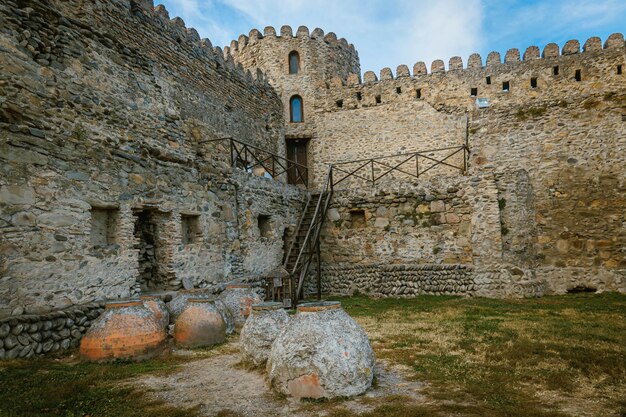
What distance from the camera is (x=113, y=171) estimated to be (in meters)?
8.05

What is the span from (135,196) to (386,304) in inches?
257

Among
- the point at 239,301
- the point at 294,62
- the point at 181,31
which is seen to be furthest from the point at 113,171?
the point at 294,62

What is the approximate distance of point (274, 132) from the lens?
17.8 metres

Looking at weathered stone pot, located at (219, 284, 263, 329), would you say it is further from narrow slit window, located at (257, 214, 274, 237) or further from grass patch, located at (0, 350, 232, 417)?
narrow slit window, located at (257, 214, 274, 237)

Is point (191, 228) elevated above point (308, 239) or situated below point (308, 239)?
above

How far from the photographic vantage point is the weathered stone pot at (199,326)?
6.66m

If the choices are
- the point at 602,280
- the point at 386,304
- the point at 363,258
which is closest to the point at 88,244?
the point at 386,304

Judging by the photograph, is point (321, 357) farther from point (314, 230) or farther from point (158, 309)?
point (314, 230)

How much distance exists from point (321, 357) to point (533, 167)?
11432 millimetres

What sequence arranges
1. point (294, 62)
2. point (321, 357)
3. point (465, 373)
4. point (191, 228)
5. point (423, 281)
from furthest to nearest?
point (294, 62) < point (423, 281) < point (191, 228) < point (465, 373) < point (321, 357)

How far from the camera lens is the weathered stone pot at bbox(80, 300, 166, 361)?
18.7 ft

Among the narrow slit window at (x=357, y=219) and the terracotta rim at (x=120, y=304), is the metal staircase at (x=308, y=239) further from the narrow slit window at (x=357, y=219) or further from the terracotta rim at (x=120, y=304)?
the terracotta rim at (x=120, y=304)

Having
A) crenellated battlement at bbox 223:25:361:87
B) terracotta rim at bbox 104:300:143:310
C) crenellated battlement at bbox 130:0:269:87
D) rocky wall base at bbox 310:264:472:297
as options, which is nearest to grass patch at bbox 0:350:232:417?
terracotta rim at bbox 104:300:143:310

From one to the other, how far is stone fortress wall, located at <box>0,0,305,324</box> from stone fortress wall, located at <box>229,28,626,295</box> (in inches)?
111
